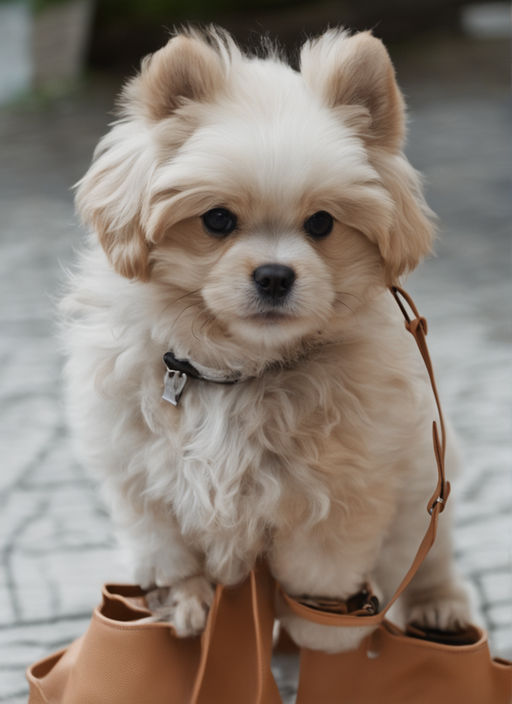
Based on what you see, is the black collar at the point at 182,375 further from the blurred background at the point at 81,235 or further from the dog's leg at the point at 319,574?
the blurred background at the point at 81,235

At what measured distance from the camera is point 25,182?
530cm

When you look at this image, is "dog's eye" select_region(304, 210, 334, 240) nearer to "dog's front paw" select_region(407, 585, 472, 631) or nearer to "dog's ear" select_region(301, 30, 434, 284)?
"dog's ear" select_region(301, 30, 434, 284)

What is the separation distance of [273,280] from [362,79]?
38cm

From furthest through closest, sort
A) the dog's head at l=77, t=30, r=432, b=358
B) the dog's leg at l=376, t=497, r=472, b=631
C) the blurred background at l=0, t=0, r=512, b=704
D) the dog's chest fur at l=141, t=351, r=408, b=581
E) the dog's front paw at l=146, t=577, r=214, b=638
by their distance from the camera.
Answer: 1. the blurred background at l=0, t=0, r=512, b=704
2. the dog's leg at l=376, t=497, r=472, b=631
3. the dog's front paw at l=146, t=577, r=214, b=638
4. the dog's chest fur at l=141, t=351, r=408, b=581
5. the dog's head at l=77, t=30, r=432, b=358

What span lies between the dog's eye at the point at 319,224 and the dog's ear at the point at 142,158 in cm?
25

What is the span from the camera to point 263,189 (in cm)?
135

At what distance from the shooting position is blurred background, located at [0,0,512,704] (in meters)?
2.15

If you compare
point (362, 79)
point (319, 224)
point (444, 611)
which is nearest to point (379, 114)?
point (362, 79)

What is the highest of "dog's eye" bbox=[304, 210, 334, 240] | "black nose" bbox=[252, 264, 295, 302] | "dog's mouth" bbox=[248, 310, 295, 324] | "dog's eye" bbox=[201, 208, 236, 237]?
"dog's eye" bbox=[201, 208, 236, 237]

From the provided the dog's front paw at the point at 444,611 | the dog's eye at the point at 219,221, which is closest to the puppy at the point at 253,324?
the dog's eye at the point at 219,221

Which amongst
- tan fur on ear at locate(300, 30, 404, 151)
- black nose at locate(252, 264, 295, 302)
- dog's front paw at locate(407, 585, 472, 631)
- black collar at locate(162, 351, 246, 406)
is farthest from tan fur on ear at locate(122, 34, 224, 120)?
dog's front paw at locate(407, 585, 472, 631)

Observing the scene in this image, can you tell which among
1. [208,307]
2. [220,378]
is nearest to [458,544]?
[220,378]

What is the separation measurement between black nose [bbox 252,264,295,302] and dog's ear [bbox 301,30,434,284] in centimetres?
17

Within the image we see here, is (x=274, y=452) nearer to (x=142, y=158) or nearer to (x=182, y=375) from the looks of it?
(x=182, y=375)
